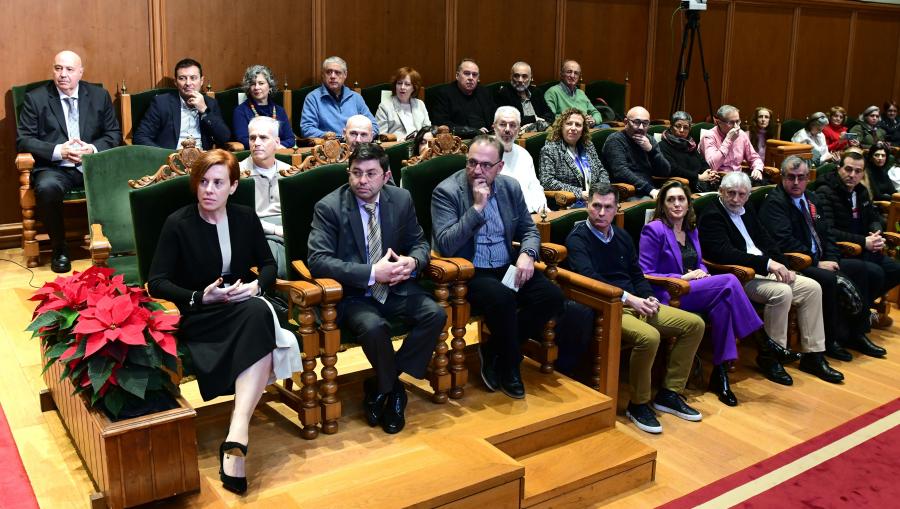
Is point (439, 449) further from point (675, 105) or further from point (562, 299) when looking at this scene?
point (675, 105)

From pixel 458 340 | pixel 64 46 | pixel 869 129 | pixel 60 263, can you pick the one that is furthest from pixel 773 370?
pixel 869 129

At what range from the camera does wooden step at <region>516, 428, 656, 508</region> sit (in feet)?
8.02

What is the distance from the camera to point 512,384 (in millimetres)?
2734

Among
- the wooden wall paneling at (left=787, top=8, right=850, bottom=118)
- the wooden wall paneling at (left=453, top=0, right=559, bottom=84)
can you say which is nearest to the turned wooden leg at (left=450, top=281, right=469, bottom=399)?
the wooden wall paneling at (left=453, top=0, right=559, bottom=84)

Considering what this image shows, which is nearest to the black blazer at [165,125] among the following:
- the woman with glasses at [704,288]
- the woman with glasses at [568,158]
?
the woman with glasses at [568,158]

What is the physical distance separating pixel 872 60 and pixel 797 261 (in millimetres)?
5236

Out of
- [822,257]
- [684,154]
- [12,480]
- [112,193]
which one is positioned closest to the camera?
[12,480]

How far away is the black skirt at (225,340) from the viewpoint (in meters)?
2.25

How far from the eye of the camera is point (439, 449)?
7.83 feet

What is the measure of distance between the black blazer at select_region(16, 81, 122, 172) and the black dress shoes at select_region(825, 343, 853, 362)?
3.19 m

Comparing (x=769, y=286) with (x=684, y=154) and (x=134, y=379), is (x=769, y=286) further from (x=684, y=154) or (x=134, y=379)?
(x=134, y=379)

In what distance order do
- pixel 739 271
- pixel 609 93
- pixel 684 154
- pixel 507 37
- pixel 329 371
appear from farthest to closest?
pixel 609 93
pixel 507 37
pixel 684 154
pixel 739 271
pixel 329 371

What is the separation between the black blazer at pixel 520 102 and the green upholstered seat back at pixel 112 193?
256cm

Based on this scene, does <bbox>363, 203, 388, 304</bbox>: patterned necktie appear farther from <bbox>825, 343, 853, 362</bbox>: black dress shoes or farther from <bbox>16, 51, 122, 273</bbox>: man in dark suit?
<bbox>825, 343, 853, 362</bbox>: black dress shoes
